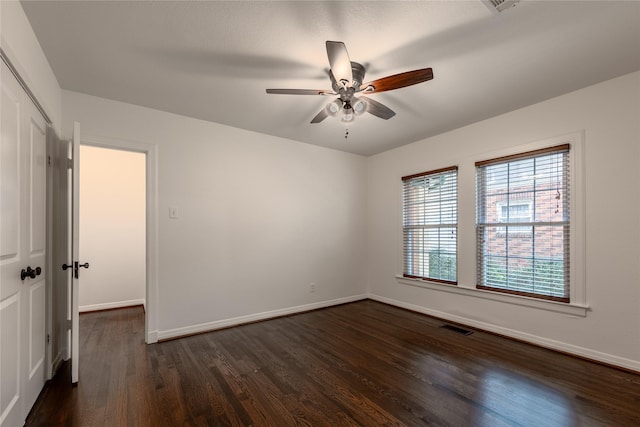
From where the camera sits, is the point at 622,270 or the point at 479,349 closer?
the point at 622,270

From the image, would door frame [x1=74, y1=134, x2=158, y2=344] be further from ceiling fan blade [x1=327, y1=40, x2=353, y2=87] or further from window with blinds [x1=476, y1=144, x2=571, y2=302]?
window with blinds [x1=476, y1=144, x2=571, y2=302]

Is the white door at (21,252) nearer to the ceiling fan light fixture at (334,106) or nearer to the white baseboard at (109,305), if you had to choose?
the ceiling fan light fixture at (334,106)

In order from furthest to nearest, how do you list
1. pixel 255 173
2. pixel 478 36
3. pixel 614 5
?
pixel 255 173, pixel 478 36, pixel 614 5

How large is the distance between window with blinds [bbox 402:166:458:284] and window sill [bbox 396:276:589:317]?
0.29 ft

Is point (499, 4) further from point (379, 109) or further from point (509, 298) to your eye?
point (509, 298)

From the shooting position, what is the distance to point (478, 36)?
78.3 inches

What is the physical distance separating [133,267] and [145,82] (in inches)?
123

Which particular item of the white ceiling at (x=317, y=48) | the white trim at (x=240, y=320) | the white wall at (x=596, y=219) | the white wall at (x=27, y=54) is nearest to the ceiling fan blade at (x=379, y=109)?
the white ceiling at (x=317, y=48)

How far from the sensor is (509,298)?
126 inches

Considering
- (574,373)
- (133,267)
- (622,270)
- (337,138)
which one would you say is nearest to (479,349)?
(574,373)

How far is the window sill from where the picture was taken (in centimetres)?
275

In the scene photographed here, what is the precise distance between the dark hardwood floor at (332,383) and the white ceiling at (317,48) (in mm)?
2496

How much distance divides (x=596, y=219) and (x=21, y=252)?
14.5ft

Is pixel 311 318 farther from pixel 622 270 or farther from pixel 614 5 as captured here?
pixel 614 5
